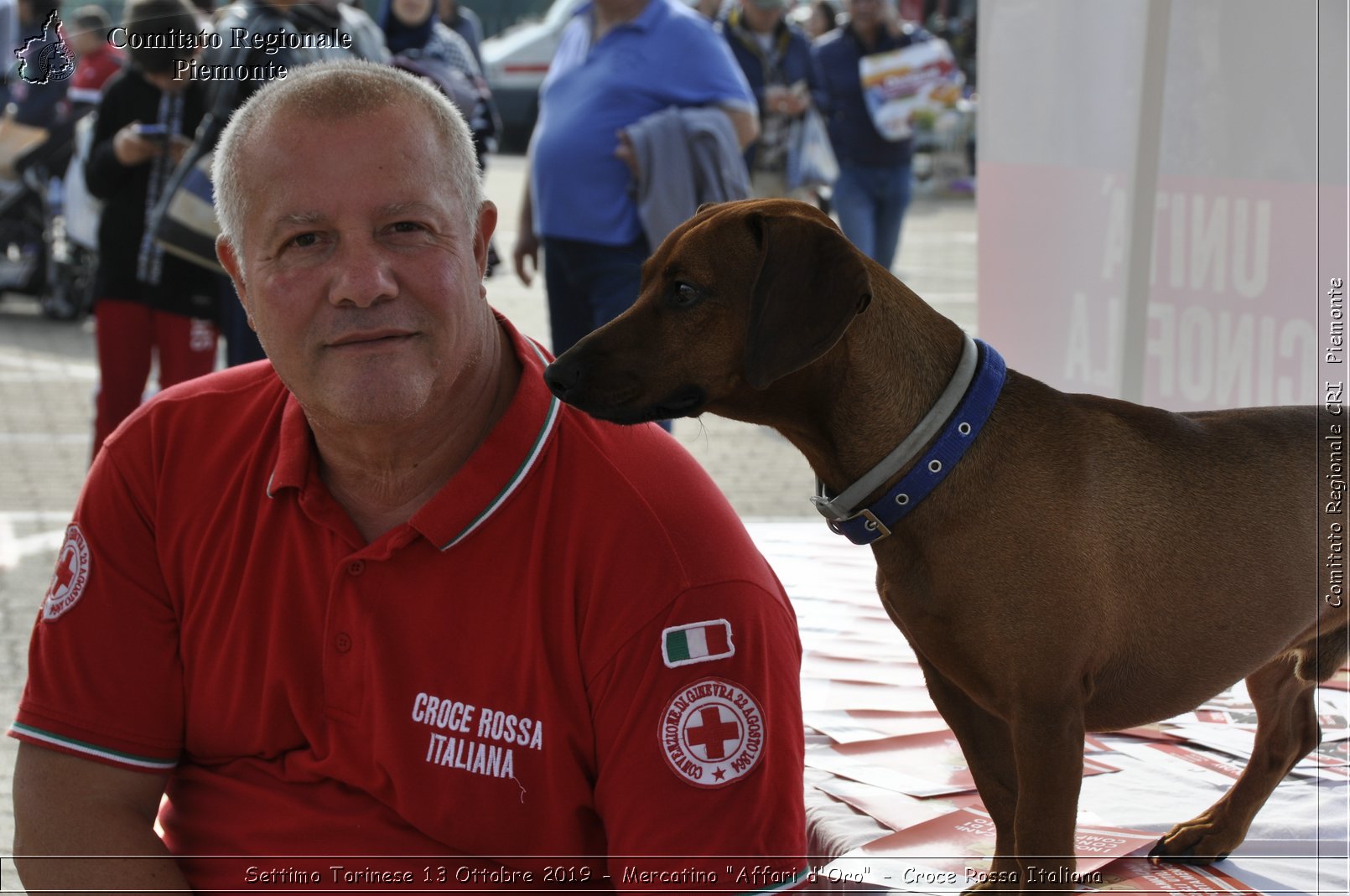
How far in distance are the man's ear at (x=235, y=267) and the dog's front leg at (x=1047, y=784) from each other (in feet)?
3.92

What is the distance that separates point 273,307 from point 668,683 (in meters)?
0.76

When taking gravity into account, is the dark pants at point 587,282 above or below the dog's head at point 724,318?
below

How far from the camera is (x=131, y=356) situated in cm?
547

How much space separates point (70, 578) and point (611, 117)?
2905 mm

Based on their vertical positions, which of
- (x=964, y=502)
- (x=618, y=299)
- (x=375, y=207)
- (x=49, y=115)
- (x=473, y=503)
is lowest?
(x=49, y=115)

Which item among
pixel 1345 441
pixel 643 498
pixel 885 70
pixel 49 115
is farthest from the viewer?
pixel 49 115

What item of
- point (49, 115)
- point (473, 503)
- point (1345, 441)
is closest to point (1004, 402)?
point (1345, 441)

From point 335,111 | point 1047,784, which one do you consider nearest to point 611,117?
point 335,111

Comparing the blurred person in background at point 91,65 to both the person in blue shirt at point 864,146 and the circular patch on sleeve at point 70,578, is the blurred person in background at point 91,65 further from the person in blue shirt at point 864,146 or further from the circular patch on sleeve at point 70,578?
the circular patch on sleeve at point 70,578

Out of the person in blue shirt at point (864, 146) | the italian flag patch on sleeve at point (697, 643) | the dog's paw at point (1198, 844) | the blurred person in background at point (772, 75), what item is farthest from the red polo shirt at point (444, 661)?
the blurred person in background at point (772, 75)

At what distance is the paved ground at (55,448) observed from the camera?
5.06 m

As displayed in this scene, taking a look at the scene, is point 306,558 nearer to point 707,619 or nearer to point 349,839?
point 349,839

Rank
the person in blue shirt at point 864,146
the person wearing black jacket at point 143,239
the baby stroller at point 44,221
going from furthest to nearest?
the baby stroller at point 44,221 → the person in blue shirt at point 864,146 → the person wearing black jacket at point 143,239

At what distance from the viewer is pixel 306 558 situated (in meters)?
1.93
